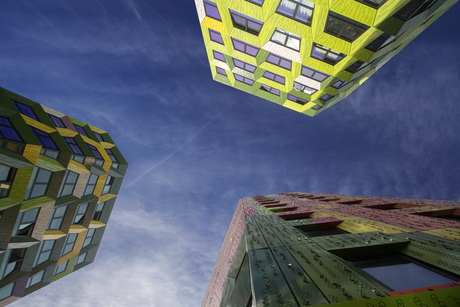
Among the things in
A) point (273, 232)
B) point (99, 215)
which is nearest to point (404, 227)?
point (273, 232)

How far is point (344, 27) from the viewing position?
594 inches

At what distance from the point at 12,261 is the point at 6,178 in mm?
7568

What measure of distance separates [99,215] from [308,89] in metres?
31.6

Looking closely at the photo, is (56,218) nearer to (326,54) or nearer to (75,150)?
(75,150)

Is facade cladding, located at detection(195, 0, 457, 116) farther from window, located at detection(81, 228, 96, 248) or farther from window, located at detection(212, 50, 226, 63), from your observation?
window, located at detection(81, 228, 96, 248)

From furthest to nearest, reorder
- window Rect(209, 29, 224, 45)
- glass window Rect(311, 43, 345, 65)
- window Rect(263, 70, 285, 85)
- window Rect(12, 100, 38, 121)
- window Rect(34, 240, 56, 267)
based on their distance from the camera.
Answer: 1. window Rect(263, 70, 285, 85)
2. window Rect(209, 29, 224, 45)
3. glass window Rect(311, 43, 345, 65)
4. window Rect(34, 240, 56, 267)
5. window Rect(12, 100, 38, 121)

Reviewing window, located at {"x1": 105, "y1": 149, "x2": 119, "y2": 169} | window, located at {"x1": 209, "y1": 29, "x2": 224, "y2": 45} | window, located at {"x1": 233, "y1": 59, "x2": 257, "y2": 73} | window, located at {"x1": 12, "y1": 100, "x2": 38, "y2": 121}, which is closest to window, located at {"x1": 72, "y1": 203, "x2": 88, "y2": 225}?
window, located at {"x1": 105, "y1": 149, "x2": 119, "y2": 169}

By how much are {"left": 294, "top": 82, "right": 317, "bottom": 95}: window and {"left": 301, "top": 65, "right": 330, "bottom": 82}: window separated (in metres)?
2.00

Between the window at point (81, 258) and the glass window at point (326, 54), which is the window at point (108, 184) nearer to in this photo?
the window at point (81, 258)

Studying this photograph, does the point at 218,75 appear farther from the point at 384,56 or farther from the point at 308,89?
the point at 384,56

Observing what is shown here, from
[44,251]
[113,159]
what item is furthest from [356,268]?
[113,159]

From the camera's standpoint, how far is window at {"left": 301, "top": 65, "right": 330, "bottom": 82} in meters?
20.5

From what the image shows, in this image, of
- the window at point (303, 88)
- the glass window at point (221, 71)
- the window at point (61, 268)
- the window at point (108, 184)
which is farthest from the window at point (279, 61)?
the window at point (61, 268)

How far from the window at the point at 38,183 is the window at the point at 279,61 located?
23027 mm
